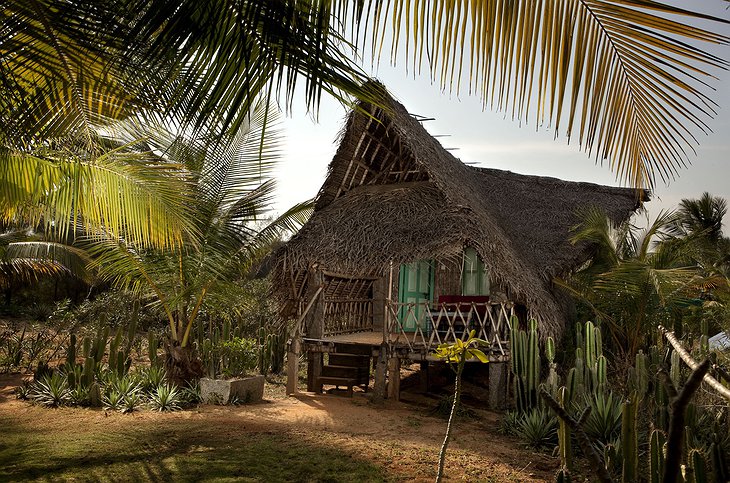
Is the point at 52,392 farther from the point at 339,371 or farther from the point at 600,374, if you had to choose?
the point at 600,374

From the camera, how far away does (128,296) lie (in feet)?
55.1

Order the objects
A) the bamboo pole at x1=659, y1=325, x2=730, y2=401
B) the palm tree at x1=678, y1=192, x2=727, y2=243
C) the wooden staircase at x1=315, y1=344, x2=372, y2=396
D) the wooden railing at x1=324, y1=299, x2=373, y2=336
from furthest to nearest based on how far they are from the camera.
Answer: the palm tree at x1=678, y1=192, x2=727, y2=243 < the wooden railing at x1=324, y1=299, x2=373, y2=336 < the wooden staircase at x1=315, y1=344, x2=372, y2=396 < the bamboo pole at x1=659, y1=325, x2=730, y2=401

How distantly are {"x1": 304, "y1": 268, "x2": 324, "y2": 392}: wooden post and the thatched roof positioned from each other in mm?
318

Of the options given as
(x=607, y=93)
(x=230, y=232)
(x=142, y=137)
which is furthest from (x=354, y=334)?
(x=607, y=93)

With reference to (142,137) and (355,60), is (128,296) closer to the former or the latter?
(142,137)

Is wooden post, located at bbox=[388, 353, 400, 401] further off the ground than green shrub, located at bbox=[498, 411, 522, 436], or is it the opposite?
wooden post, located at bbox=[388, 353, 400, 401]

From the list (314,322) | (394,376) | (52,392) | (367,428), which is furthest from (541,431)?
(52,392)

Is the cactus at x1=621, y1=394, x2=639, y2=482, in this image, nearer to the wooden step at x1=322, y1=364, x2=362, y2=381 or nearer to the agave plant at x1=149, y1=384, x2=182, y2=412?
the agave plant at x1=149, y1=384, x2=182, y2=412

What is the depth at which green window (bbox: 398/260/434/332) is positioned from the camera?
13.1 m

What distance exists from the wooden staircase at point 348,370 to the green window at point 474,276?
285 centimetres

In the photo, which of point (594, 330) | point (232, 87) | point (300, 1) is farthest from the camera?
point (594, 330)

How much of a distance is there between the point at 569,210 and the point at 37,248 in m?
12.1

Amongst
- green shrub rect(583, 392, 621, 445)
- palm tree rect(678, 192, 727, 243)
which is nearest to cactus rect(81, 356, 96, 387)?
green shrub rect(583, 392, 621, 445)

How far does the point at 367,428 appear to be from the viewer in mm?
8195
